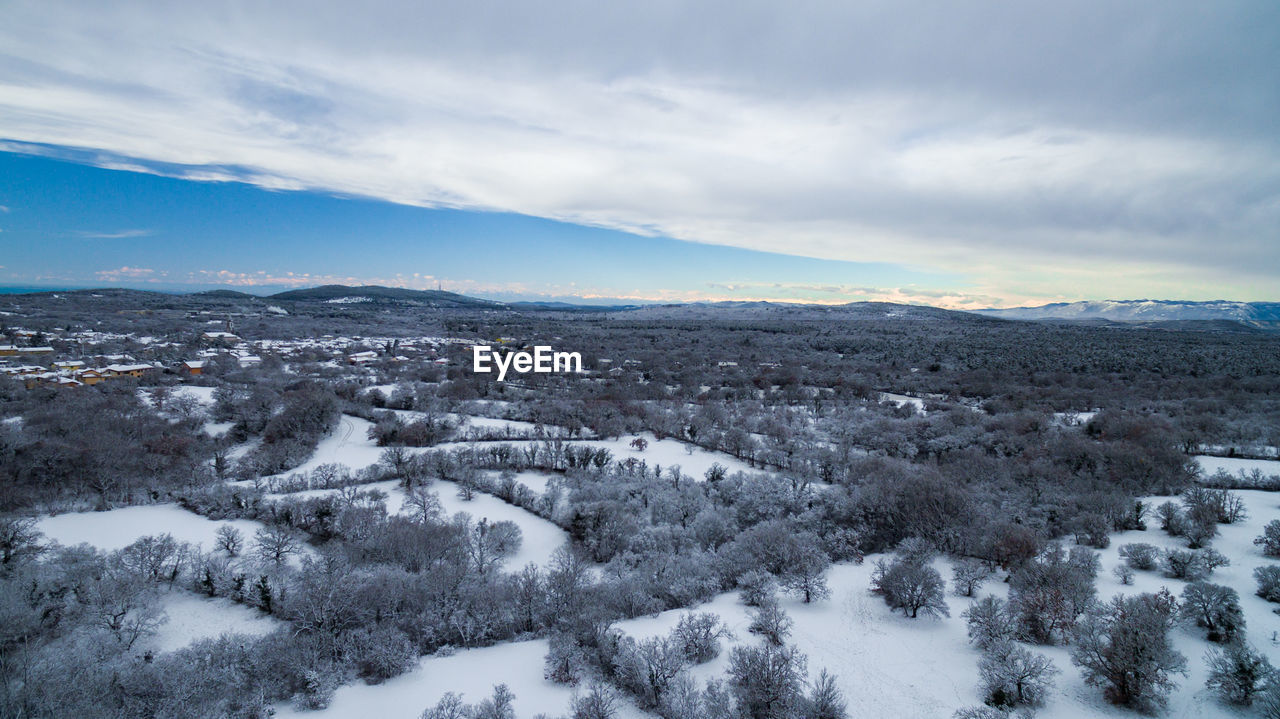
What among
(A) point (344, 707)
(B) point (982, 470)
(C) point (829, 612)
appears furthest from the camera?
(B) point (982, 470)

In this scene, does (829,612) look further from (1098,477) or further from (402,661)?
(1098,477)

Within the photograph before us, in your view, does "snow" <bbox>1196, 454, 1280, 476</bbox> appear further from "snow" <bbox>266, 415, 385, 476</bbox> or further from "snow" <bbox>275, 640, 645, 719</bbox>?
"snow" <bbox>266, 415, 385, 476</bbox>

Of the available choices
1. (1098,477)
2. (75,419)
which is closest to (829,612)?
(1098,477)

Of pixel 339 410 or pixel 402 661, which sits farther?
pixel 339 410

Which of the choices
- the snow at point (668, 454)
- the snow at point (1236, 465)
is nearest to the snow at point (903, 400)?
the snow at point (1236, 465)

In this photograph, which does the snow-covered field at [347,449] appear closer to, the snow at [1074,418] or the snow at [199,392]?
the snow at [199,392]
